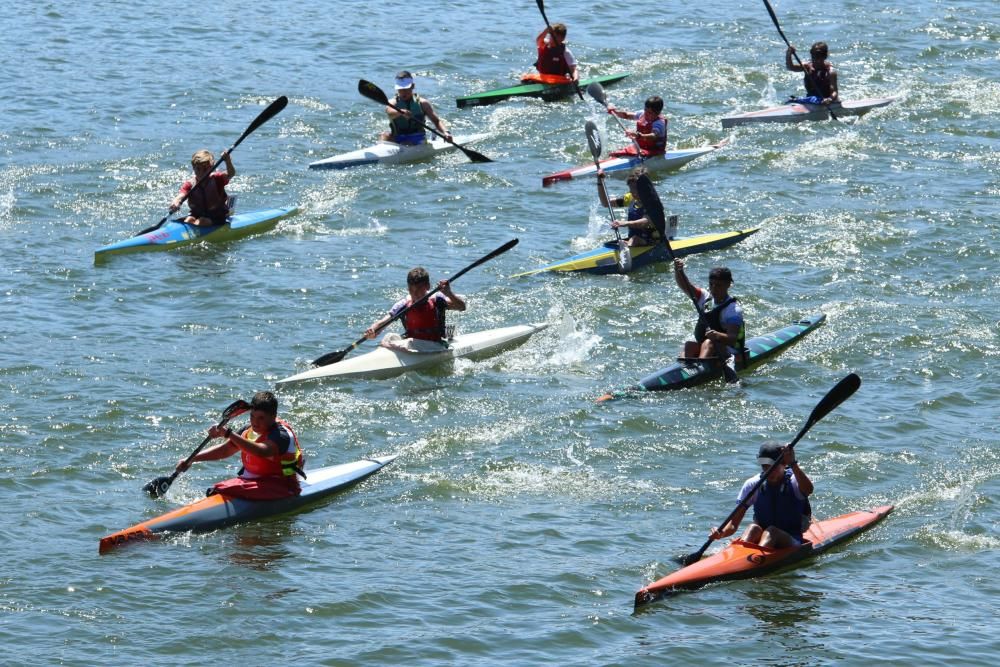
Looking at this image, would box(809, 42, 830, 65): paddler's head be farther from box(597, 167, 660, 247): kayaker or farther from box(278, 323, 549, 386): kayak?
box(278, 323, 549, 386): kayak

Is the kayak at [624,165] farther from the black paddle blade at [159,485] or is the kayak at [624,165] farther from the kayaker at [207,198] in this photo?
the black paddle blade at [159,485]

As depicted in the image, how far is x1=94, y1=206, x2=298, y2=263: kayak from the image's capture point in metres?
18.6

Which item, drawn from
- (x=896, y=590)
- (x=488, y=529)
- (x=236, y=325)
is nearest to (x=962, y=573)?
(x=896, y=590)

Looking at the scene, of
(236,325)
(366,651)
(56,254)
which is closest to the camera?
(366,651)

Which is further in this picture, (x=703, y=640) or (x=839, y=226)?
(x=839, y=226)

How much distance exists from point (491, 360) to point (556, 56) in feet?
33.9

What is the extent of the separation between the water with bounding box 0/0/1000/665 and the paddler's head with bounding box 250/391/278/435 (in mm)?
843

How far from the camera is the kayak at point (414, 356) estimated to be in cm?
1504

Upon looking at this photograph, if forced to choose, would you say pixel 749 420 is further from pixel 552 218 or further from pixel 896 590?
pixel 552 218

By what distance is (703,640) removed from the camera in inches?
413

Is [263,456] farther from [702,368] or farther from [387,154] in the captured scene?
[387,154]

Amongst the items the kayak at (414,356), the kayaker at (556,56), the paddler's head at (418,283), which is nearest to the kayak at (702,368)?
the kayak at (414,356)

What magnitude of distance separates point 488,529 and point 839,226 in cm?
909

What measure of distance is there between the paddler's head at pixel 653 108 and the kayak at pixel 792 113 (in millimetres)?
2547
